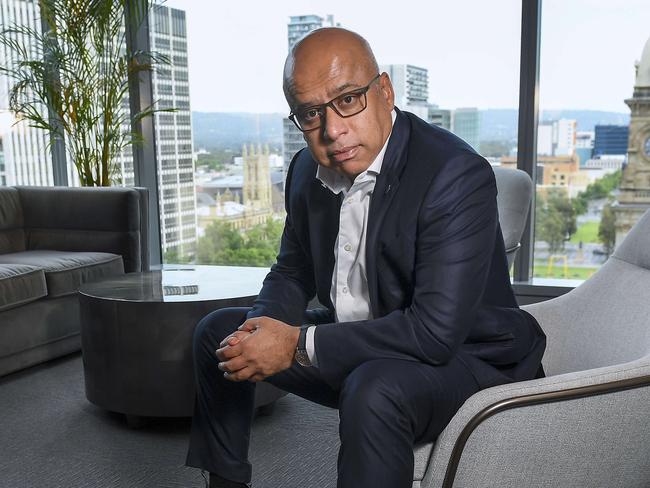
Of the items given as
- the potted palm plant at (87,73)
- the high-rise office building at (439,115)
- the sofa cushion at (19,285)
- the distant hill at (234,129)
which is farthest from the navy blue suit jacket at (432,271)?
the potted palm plant at (87,73)

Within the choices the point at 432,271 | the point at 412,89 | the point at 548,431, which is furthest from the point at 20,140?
the point at 548,431

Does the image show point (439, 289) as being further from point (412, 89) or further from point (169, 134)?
point (169, 134)

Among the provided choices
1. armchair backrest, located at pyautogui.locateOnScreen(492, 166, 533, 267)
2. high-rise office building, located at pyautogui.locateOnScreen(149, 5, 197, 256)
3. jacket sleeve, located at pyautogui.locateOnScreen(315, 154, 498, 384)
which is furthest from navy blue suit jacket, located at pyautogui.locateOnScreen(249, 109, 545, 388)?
high-rise office building, located at pyautogui.locateOnScreen(149, 5, 197, 256)

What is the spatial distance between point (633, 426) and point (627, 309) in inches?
18.3

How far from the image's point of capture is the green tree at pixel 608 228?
4.03 metres

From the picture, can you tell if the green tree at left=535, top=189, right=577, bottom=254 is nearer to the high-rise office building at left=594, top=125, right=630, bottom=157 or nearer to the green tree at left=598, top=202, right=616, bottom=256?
the green tree at left=598, top=202, right=616, bottom=256

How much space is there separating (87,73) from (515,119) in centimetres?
264

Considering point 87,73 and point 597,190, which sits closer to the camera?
point 597,190

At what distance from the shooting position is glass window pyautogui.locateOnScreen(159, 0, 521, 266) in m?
4.18

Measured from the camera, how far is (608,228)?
404cm

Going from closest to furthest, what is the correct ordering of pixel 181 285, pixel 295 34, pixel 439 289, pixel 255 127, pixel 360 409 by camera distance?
1. pixel 360 409
2. pixel 439 289
3. pixel 181 285
4. pixel 295 34
5. pixel 255 127

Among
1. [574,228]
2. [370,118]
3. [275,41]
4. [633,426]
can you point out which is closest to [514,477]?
[633,426]

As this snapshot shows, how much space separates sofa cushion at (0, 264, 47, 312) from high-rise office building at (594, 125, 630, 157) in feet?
9.44

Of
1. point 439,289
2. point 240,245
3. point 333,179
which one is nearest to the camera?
point 439,289
